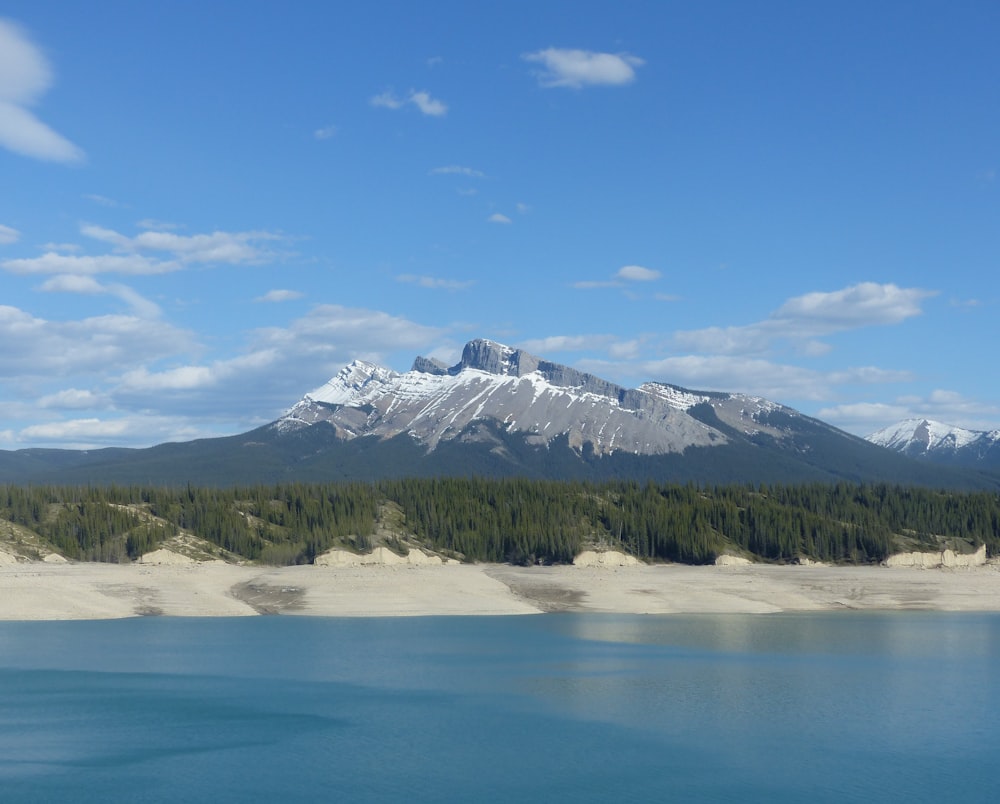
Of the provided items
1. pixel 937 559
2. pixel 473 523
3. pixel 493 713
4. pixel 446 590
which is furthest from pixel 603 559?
pixel 493 713

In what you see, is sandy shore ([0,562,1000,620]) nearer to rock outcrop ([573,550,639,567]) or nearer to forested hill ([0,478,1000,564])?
rock outcrop ([573,550,639,567])

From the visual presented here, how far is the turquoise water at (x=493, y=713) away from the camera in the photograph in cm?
4341

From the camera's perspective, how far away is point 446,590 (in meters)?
103

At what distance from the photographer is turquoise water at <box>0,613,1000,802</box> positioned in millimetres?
43406

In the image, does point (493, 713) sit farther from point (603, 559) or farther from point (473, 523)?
point (473, 523)

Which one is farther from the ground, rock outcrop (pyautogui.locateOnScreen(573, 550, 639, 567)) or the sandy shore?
rock outcrop (pyautogui.locateOnScreen(573, 550, 639, 567))

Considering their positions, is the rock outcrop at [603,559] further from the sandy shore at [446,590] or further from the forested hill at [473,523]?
the sandy shore at [446,590]

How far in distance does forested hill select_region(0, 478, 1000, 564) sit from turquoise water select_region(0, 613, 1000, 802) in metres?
42.5

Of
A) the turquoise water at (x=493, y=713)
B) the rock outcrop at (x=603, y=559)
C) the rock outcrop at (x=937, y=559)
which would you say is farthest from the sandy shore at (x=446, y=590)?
the rock outcrop at (x=937, y=559)

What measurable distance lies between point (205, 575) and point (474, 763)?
2723 inches

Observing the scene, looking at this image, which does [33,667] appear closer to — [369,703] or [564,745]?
[369,703]

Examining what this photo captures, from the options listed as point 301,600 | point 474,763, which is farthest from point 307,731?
point 301,600

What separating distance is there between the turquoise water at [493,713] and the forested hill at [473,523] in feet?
139

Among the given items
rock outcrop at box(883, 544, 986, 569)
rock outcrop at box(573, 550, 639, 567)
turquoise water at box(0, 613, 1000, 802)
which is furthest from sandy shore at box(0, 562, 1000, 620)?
rock outcrop at box(883, 544, 986, 569)
